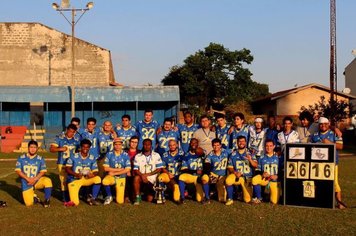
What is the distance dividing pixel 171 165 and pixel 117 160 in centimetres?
117

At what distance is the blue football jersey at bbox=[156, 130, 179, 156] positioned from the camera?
10953 mm

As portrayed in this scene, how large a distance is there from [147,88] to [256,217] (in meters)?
22.9

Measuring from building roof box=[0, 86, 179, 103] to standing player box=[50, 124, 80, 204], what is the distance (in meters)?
19.5

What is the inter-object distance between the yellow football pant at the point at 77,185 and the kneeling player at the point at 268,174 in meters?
3.26

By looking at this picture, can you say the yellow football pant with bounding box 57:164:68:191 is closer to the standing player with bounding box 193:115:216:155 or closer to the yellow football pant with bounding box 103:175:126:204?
the yellow football pant with bounding box 103:175:126:204

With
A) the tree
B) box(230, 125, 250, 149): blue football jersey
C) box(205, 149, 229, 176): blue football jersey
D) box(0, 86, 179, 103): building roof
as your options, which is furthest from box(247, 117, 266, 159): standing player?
the tree

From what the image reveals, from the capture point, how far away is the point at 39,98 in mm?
29609

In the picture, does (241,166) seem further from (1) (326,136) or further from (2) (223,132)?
(1) (326,136)

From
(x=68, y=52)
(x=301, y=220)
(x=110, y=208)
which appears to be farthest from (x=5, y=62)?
(x=301, y=220)

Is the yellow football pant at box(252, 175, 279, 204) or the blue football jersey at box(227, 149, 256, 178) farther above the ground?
the blue football jersey at box(227, 149, 256, 178)

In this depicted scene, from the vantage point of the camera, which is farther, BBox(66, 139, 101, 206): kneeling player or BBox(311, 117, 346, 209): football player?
BBox(66, 139, 101, 206): kneeling player

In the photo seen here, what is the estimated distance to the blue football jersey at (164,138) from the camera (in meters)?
11.0

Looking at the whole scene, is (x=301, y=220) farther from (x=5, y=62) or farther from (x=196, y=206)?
(x=5, y=62)

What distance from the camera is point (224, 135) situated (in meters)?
10.9
